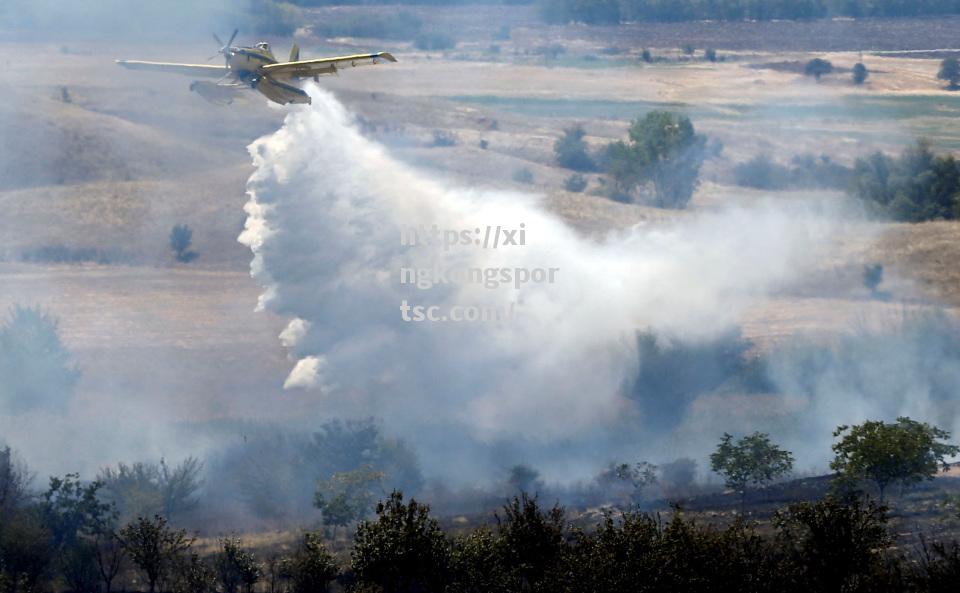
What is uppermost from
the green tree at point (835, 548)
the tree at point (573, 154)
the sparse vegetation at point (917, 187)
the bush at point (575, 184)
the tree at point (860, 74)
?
the tree at point (860, 74)

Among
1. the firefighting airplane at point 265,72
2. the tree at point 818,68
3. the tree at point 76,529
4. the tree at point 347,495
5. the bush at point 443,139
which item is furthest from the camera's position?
the bush at point 443,139

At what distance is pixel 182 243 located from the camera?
325 ft

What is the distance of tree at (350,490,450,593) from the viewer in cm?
3834

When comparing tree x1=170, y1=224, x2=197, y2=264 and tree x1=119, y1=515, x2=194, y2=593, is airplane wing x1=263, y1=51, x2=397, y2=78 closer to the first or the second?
tree x1=119, y1=515, x2=194, y2=593

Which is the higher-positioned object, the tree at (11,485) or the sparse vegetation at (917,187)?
the sparse vegetation at (917,187)

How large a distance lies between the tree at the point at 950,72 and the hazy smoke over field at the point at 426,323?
27663 mm

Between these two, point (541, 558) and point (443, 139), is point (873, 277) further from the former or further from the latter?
point (541, 558)

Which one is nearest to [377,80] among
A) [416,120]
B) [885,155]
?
[416,120]

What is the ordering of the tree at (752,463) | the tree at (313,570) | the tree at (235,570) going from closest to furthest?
1. the tree at (313,570)
2. the tree at (235,570)
3. the tree at (752,463)

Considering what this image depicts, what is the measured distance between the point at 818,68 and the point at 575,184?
20.0m

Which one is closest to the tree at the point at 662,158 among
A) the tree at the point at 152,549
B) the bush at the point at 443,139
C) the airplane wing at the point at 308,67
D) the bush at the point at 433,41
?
the bush at the point at 443,139

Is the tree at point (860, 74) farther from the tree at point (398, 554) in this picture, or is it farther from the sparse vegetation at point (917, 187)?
the tree at point (398, 554)

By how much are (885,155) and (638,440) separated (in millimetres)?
42784

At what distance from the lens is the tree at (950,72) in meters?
93.2
